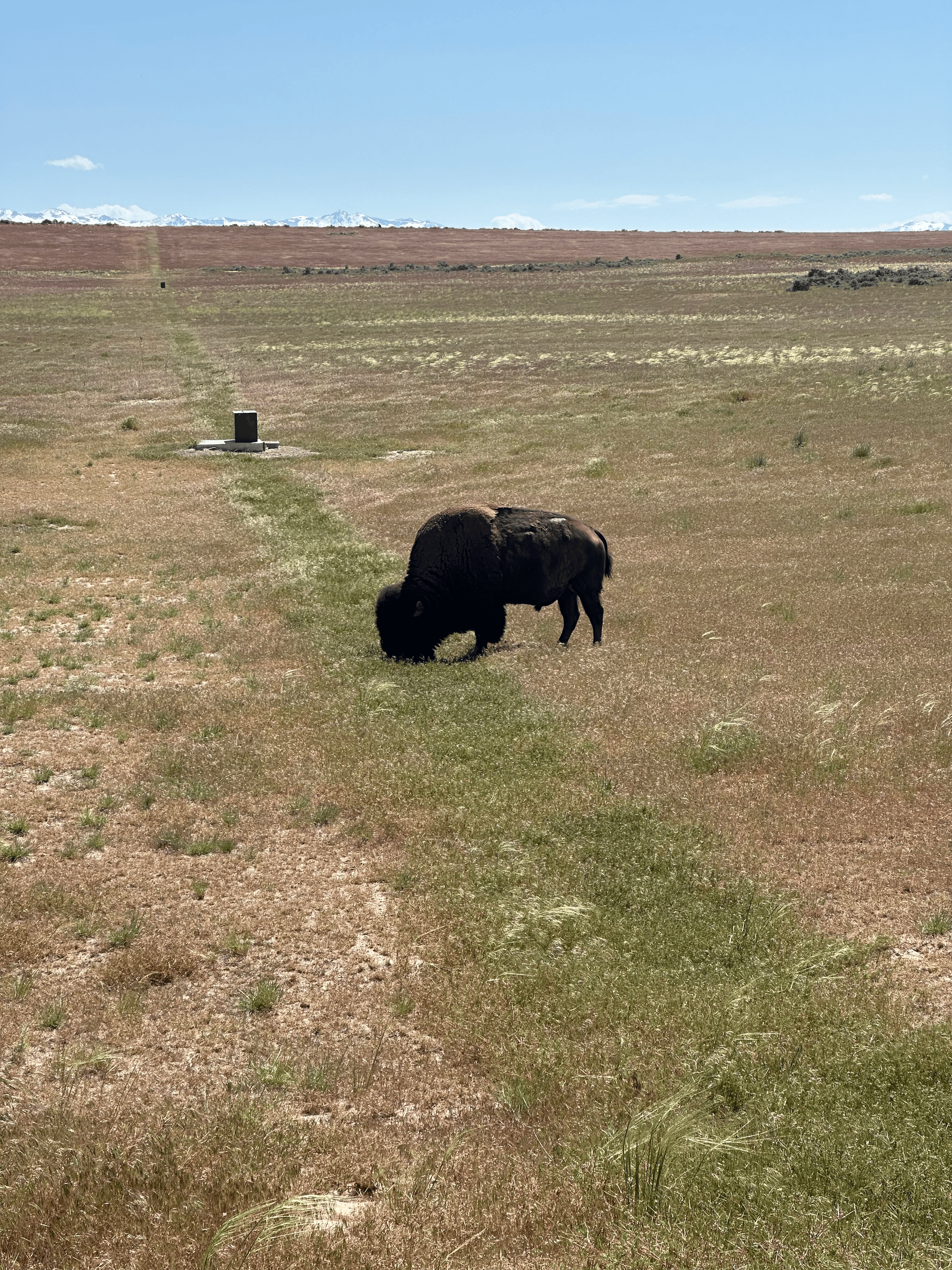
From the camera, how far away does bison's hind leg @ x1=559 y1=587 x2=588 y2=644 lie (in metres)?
15.0

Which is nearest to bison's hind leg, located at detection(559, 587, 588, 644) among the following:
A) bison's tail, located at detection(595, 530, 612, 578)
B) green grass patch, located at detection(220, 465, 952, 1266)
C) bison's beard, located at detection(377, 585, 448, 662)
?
bison's tail, located at detection(595, 530, 612, 578)

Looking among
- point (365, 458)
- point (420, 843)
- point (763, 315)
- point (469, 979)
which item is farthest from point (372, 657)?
point (763, 315)

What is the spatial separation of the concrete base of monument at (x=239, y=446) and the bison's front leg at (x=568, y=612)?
18998 millimetres

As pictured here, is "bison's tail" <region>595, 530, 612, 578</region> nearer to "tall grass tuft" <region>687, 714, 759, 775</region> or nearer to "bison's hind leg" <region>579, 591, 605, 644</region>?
"bison's hind leg" <region>579, 591, 605, 644</region>

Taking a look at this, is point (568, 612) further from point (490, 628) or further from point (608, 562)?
point (490, 628)

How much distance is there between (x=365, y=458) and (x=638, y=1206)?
27536mm

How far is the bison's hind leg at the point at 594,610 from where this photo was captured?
14836mm

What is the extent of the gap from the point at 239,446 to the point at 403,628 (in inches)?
775

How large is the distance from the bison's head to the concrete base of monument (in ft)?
62.3

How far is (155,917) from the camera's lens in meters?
7.95

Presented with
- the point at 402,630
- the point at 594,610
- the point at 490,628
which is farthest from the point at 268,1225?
the point at 594,610

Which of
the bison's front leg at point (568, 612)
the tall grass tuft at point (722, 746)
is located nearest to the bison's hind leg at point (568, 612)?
the bison's front leg at point (568, 612)

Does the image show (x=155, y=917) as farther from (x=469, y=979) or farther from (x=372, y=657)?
(x=372, y=657)

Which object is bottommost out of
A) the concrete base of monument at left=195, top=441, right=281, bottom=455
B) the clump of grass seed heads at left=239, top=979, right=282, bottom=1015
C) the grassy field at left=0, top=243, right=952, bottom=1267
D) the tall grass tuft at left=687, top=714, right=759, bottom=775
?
the clump of grass seed heads at left=239, top=979, right=282, bottom=1015
